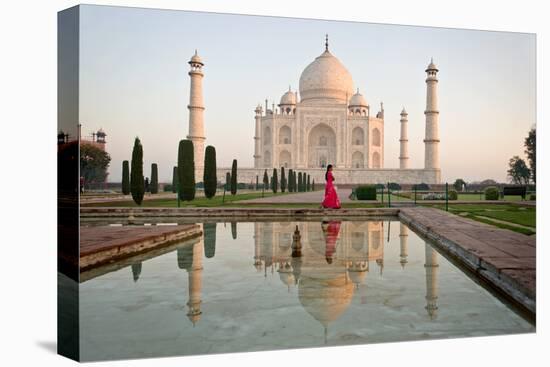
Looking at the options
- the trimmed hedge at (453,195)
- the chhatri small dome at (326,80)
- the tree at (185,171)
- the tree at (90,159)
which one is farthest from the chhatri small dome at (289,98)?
the tree at (185,171)

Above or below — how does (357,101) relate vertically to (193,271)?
above

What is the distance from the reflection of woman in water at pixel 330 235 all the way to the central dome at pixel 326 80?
2303 cm

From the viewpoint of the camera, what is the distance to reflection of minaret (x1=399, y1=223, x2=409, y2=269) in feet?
13.5

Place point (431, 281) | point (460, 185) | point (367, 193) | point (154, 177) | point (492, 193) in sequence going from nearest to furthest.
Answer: point (431, 281), point (367, 193), point (492, 193), point (154, 177), point (460, 185)

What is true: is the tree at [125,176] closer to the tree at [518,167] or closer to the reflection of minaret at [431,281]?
the reflection of minaret at [431,281]

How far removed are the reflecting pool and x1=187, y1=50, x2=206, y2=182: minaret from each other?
18941 mm

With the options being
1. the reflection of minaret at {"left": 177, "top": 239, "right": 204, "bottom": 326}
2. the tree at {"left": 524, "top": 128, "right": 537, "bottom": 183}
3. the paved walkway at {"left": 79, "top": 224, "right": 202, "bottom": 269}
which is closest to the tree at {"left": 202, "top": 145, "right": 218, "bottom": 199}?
the paved walkway at {"left": 79, "top": 224, "right": 202, "bottom": 269}

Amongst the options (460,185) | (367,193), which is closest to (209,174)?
(367,193)

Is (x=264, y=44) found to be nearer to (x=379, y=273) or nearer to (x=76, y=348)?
(x=379, y=273)

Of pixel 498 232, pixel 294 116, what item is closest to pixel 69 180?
pixel 498 232

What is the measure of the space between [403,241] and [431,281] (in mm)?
2003

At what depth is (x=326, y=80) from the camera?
96.3 feet

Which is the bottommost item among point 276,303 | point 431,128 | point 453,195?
point 276,303

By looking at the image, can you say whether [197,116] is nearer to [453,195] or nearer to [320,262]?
[453,195]
